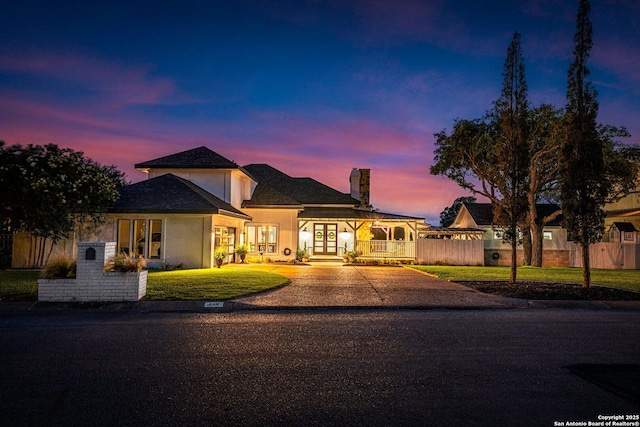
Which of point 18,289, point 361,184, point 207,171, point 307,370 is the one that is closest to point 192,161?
point 207,171

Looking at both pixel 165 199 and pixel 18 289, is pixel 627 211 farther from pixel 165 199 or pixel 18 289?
pixel 18 289

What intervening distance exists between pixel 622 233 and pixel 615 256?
5357 mm

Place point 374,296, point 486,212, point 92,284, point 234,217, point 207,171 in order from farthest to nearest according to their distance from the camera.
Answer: point 486,212 → point 207,171 → point 234,217 → point 374,296 → point 92,284

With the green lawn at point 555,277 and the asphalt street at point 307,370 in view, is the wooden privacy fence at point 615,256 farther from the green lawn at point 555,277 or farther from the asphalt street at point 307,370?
the asphalt street at point 307,370

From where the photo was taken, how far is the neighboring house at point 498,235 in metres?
23.6

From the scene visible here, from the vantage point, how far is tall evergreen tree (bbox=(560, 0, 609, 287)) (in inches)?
499

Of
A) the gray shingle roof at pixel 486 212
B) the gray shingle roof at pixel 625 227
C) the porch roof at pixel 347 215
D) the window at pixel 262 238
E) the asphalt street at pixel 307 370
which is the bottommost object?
→ the asphalt street at pixel 307 370

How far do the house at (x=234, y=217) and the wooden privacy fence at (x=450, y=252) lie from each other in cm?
74

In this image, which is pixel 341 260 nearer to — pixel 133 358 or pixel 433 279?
pixel 433 279

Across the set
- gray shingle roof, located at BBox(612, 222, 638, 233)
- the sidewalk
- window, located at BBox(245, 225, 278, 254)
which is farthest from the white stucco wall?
gray shingle roof, located at BBox(612, 222, 638, 233)

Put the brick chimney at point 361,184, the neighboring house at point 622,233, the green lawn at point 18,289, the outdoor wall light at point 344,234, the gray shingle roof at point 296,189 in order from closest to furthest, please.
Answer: the green lawn at point 18,289 → the outdoor wall light at point 344,234 → the neighboring house at point 622,233 → the gray shingle roof at point 296,189 → the brick chimney at point 361,184

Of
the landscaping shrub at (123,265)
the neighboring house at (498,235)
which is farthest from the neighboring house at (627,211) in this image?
the landscaping shrub at (123,265)

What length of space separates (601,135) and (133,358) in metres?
26.2

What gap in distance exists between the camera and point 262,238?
Result: 24047mm
